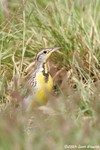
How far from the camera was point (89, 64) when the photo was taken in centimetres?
684

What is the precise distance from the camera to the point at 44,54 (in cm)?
675

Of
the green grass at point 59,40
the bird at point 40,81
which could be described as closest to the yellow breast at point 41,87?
the bird at point 40,81

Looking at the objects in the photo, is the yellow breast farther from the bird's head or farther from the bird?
the bird's head

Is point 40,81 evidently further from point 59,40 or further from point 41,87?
point 59,40

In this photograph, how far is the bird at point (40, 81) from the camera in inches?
241

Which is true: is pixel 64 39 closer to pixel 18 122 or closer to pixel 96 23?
pixel 96 23

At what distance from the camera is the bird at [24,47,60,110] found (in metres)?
6.12

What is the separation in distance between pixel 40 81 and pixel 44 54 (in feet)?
1.26

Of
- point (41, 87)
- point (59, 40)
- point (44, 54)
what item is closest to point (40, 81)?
point (41, 87)

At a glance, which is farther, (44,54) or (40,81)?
(44,54)

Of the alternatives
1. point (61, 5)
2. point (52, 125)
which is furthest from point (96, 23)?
point (52, 125)

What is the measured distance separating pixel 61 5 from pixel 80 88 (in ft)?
5.68

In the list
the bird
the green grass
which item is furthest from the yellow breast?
the green grass

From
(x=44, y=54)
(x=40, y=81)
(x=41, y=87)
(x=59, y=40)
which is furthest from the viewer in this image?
(x=59, y=40)
